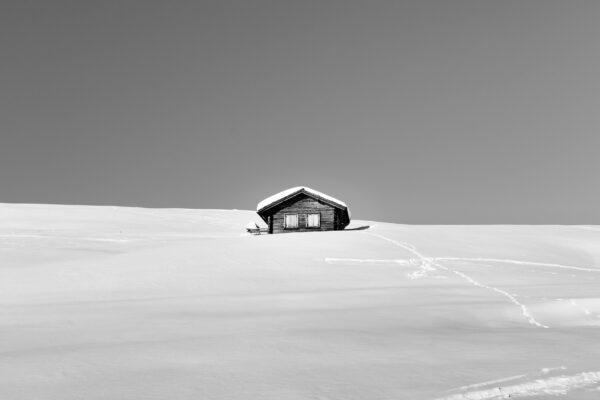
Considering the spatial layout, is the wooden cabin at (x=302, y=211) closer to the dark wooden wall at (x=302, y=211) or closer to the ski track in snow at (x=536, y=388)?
the dark wooden wall at (x=302, y=211)

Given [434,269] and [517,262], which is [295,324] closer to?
[434,269]

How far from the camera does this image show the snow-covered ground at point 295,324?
17.4 feet

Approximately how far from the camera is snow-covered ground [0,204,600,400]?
5.29 m

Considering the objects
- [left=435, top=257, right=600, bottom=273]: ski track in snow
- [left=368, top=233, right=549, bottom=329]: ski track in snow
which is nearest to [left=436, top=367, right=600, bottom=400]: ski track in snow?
[left=368, top=233, right=549, bottom=329]: ski track in snow

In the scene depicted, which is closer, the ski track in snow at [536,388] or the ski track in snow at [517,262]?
the ski track in snow at [536,388]

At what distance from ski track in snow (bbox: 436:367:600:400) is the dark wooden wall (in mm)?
32775

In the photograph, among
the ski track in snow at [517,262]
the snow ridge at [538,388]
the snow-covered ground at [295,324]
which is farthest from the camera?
the ski track in snow at [517,262]

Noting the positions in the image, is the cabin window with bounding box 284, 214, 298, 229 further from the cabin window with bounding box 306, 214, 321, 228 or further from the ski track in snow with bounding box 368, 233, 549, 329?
the ski track in snow with bounding box 368, 233, 549, 329

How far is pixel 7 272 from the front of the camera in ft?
59.8

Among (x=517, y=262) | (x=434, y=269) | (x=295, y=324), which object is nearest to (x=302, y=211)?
(x=517, y=262)

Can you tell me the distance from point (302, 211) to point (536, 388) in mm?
33411

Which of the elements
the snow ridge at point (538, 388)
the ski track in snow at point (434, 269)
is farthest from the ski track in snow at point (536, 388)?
the ski track in snow at point (434, 269)

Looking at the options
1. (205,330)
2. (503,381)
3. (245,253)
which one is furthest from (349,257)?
(503,381)

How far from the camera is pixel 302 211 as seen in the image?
3859cm
